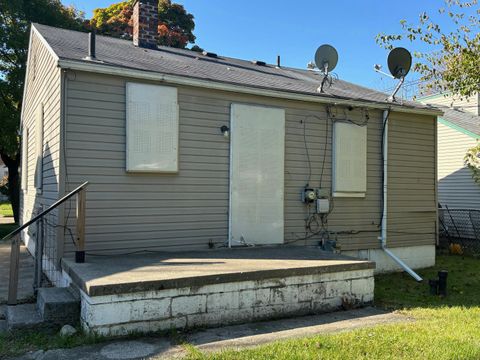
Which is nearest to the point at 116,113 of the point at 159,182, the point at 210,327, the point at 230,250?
the point at 159,182

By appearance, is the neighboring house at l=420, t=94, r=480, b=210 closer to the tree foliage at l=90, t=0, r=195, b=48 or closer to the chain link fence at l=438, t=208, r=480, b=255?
the chain link fence at l=438, t=208, r=480, b=255

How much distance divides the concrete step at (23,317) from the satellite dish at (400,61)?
715 cm

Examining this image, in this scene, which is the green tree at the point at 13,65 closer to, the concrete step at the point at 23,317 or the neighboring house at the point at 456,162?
the concrete step at the point at 23,317

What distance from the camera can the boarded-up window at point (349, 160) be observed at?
7.99m

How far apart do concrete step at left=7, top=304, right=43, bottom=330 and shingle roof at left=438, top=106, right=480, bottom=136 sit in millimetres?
12513

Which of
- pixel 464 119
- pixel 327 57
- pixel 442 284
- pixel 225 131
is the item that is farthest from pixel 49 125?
pixel 464 119

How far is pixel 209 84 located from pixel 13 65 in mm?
13113

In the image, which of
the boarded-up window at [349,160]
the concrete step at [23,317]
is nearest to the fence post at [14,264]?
the concrete step at [23,317]

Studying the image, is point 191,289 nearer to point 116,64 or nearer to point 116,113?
point 116,113

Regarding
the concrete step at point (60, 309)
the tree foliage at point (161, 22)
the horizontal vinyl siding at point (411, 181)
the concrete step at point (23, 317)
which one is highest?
the tree foliage at point (161, 22)

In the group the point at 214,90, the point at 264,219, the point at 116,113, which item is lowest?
the point at 264,219

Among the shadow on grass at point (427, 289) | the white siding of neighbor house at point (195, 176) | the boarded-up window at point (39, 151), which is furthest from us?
the boarded-up window at point (39, 151)

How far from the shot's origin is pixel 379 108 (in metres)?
8.45

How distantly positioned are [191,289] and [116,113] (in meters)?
2.80
